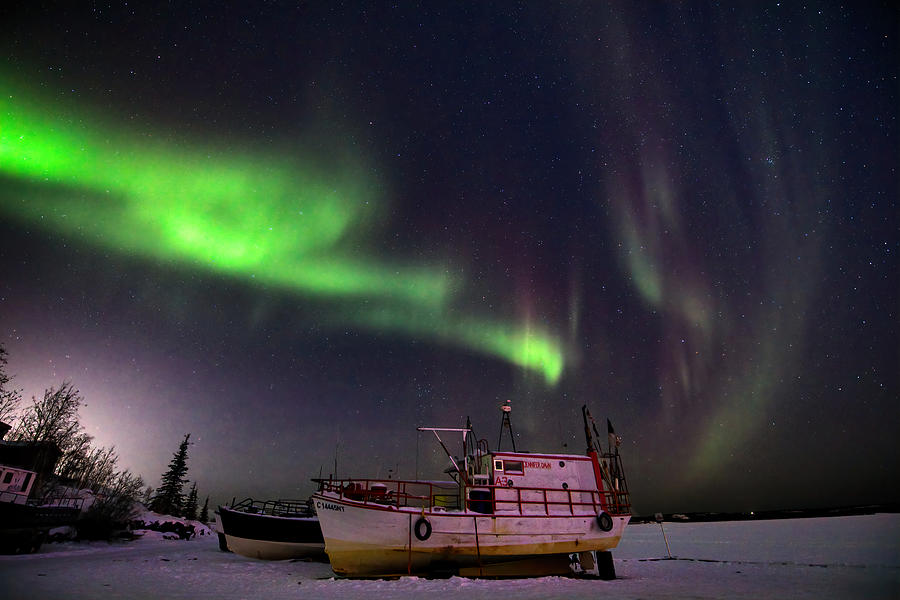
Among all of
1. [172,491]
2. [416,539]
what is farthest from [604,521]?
[172,491]

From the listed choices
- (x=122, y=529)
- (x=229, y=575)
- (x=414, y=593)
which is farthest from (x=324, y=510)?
(x=122, y=529)

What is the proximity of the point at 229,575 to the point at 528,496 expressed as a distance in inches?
540

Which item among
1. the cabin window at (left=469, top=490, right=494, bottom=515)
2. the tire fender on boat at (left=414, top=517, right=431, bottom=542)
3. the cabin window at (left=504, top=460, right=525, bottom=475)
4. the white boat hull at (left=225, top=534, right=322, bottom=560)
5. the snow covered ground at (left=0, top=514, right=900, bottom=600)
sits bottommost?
the snow covered ground at (left=0, top=514, right=900, bottom=600)

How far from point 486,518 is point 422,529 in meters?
3.00

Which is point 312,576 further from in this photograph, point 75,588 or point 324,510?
point 75,588

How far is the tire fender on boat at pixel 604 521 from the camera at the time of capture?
72.1 feet

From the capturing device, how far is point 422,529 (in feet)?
63.0

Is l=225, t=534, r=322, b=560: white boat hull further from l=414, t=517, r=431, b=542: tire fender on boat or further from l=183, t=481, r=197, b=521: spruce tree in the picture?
l=183, t=481, r=197, b=521: spruce tree

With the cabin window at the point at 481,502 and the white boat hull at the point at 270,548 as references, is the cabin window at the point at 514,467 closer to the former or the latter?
the cabin window at the point at 481,502

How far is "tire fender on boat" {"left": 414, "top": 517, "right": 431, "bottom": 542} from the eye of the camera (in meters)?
19.0

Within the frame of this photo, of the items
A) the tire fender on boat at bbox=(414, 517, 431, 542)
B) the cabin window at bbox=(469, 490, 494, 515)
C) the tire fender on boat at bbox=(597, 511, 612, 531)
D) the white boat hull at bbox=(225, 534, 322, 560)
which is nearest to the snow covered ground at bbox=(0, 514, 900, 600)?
the tire fender on boat at bbox=(414, 517, 431, 542)

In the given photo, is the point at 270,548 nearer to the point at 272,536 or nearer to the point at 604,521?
the point at 272,536

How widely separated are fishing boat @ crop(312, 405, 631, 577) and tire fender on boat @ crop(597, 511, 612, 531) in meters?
0.05

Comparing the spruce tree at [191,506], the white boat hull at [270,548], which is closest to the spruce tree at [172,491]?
the spruce tree at [191,506]
